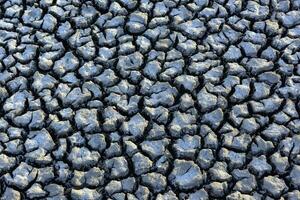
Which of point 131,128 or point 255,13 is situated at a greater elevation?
point 255,13

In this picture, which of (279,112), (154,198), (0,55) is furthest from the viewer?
(0,55)

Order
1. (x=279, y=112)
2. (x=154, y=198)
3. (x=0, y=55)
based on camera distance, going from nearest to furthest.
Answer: (x=154, y=198) → (x=279, y=112) → (x=0, y=55)

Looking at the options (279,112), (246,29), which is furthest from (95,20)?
(279,112)

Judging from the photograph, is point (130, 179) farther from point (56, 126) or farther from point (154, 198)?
point (56, 126)

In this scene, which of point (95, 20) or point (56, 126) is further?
point (95, 20)

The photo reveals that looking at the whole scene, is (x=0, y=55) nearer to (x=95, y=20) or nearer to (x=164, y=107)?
(x=95, y=20)

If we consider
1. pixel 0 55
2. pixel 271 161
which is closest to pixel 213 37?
pixel 271 161
